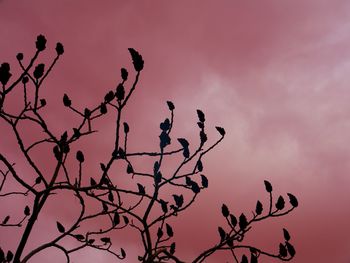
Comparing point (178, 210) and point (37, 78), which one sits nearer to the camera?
point (37, 78)

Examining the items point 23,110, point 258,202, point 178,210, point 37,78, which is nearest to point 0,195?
point 23,110

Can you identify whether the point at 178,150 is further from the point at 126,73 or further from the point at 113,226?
the point at 113,226

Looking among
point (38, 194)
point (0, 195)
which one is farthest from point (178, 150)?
point (0, 195)

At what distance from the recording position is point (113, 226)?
755cm

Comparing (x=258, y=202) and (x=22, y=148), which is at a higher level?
(x=258, y=202)

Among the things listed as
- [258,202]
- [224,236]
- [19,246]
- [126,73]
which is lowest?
[19,246]

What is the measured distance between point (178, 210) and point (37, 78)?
3005 mm

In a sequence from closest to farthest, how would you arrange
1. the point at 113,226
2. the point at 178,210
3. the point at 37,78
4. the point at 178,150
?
the point at 37,78, the point at 178,150, the point at 178,210, the point at 113,226

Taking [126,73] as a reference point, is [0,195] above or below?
below

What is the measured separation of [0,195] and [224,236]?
152 inches

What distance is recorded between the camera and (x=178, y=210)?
253 inches

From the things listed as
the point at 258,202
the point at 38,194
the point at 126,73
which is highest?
the point at 126,73

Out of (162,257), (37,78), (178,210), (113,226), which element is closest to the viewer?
(162,257)

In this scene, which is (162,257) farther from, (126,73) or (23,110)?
(23,110)
